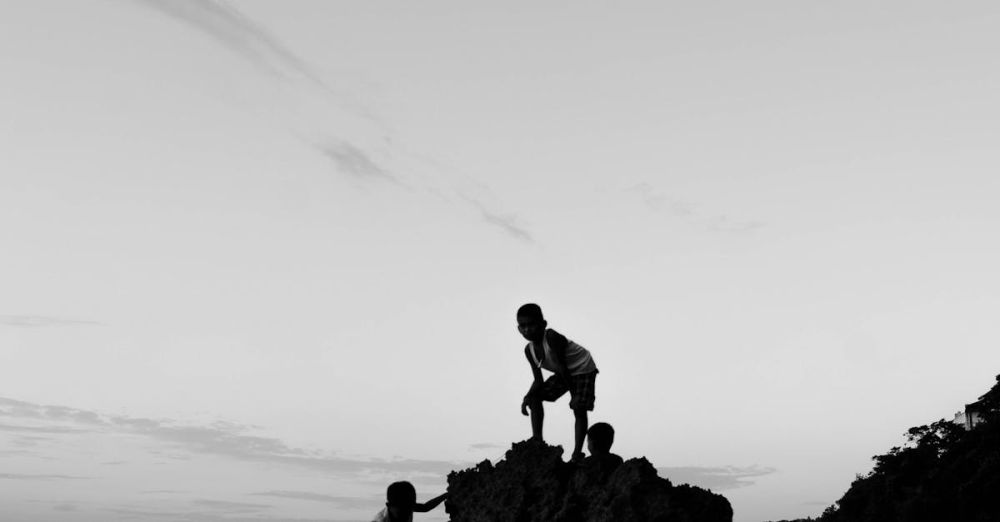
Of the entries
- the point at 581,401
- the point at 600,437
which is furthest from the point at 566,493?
the point at 581,401

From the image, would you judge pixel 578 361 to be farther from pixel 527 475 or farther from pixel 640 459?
pixel 640 459

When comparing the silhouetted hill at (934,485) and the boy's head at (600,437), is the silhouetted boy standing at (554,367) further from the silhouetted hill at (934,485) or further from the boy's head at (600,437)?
the silhouetted hill at (934,485)

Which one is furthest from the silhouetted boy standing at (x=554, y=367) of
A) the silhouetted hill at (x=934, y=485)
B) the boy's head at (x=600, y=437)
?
the silhouetted hill at (x=934, y=485)

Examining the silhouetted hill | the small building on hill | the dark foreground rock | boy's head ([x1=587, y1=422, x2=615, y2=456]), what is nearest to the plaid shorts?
boy's head ([x1=587, y1=422, x2=615, y2=456])

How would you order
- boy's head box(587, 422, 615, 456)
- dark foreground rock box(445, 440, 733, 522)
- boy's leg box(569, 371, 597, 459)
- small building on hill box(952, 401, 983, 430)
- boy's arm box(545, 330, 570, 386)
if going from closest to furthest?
dark foreground rock box(445, 440, 733, 522) < boy's head box(587, 422, 615, 456) < boy's leg box(569, 371, 597, 459) < boy's arm box(545, 330, 570, 386) < small building on hill box(952, 401, 983, 430)

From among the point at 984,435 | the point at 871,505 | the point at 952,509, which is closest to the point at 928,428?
the point at 984,435

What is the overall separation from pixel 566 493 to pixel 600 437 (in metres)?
1.25

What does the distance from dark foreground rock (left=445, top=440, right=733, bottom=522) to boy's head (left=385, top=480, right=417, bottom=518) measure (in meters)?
0.46

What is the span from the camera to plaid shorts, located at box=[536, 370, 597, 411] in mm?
10539

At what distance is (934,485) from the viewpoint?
28234 mm

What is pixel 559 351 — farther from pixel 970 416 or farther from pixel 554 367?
pixel 970 416

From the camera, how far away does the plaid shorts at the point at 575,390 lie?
34.6 feet

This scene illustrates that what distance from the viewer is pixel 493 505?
9.53 metres

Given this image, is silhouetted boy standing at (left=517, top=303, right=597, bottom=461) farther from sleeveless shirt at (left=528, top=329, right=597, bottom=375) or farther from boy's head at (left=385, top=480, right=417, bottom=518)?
boy's head at (left=385, top=480, right=417, bottom=518)
